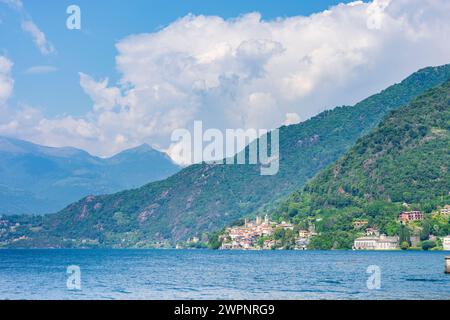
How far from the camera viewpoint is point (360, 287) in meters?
78.8
